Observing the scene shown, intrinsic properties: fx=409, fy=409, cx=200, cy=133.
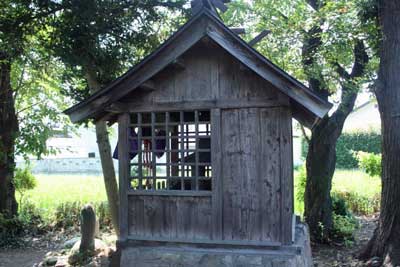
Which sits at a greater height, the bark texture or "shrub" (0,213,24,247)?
the bark texture

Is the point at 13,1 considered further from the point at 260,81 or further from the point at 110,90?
the point at 260,81

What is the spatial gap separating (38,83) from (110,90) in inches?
315

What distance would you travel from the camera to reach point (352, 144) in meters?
27.5

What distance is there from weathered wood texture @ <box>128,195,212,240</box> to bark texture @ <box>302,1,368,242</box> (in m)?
5.59

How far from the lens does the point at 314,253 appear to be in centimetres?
962

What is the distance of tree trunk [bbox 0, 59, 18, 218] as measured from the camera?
1148 cm

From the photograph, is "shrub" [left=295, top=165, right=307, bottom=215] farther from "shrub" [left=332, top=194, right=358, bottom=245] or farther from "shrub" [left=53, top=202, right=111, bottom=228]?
"shrub" [left=53, top=202, right=111, bottom=228]

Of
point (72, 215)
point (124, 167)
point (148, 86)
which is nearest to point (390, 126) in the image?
point (148, 86)

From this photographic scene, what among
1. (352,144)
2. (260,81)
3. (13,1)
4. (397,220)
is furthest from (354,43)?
(352,144)

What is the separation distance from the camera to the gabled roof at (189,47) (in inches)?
197

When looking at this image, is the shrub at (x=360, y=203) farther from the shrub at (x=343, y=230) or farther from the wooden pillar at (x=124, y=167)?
the wooden pillar at (x=124, y=167)

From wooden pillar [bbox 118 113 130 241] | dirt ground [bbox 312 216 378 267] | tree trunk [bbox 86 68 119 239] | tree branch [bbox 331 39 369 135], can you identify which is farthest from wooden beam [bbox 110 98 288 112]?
tree branch [bbox 331 39 369 135]

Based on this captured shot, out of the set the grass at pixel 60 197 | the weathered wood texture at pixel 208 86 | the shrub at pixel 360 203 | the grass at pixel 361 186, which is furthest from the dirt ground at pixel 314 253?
the weathered wood texture at pixel 208 86

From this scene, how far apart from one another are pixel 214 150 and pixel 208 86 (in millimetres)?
886
